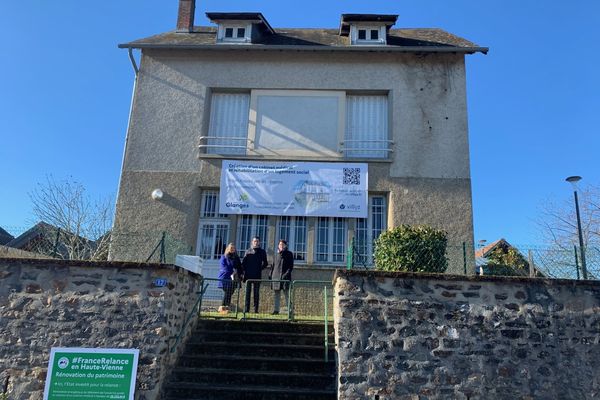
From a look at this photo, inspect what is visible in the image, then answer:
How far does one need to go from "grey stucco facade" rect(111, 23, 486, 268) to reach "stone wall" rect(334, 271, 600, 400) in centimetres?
486

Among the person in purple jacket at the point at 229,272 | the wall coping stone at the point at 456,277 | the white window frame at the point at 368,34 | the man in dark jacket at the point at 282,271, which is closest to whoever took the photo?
the wall coping stone at the point at 456,277

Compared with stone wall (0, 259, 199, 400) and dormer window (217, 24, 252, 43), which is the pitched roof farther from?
stone wall (0, 259, 199, 400)

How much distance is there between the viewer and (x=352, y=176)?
1265cm

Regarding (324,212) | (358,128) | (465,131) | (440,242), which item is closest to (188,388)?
(440,242)


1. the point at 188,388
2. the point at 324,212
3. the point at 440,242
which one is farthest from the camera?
the point at 324,212

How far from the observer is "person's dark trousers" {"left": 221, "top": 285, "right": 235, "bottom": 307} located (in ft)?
33.6

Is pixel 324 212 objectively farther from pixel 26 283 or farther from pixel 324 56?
pixel 26 283

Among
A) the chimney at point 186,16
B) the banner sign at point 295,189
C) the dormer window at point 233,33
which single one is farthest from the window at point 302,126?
the chimney at point 186,16

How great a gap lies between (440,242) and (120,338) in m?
5.20

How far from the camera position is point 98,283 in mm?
7410

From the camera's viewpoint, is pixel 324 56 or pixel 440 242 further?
pixel 324 56

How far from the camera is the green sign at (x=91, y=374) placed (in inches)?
268

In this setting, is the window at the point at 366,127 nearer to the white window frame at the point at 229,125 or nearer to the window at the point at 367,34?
the window at the point at 367,34

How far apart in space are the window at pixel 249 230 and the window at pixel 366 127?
9.49ft
